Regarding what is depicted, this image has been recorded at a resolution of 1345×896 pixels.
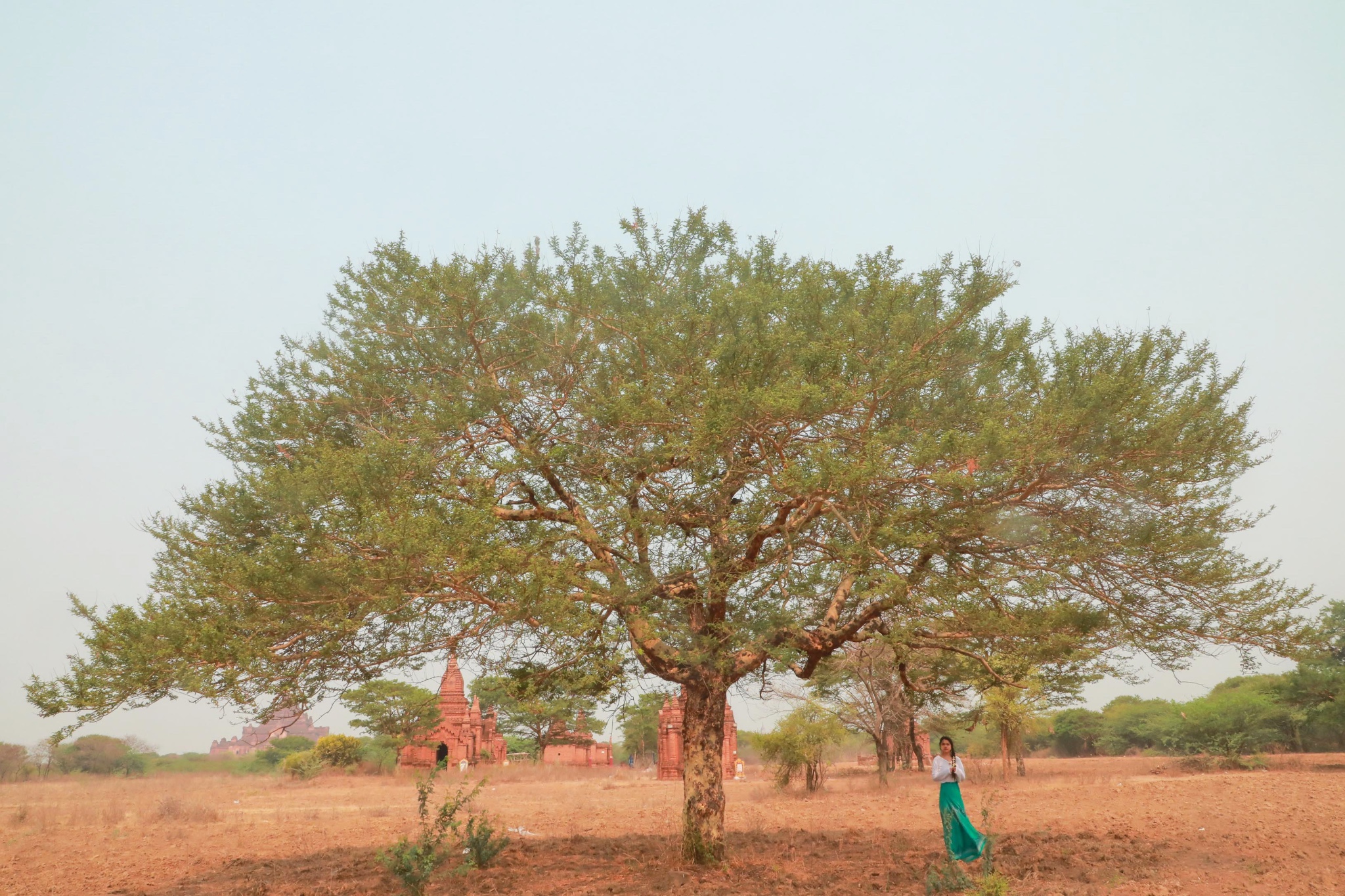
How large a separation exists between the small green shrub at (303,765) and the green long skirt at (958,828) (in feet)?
137

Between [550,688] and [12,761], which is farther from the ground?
[550,688]

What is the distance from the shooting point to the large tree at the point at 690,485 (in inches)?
335

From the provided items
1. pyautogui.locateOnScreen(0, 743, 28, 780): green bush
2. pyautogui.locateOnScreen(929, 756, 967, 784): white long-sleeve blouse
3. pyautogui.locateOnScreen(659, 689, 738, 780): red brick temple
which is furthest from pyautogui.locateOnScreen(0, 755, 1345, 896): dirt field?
pyautogui.locateOnScreen(0, 743, 28, 780): green bush

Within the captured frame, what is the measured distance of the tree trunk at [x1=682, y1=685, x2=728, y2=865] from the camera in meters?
11.2

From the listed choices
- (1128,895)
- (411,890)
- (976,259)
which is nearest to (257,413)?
(411,890)

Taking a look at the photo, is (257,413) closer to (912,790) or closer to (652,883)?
(652,883)

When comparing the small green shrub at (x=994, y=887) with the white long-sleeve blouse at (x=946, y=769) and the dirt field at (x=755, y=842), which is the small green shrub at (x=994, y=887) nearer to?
the white long-sleeve blouse at (x=946, y=769)

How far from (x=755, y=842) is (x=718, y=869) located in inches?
127

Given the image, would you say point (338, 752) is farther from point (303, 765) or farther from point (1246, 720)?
point (1246, 720)

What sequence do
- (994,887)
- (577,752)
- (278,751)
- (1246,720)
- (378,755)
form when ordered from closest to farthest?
(994,887) → (1246,720) → (577,752) → (378,755) → (278,751)

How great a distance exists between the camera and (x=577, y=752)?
5528cm

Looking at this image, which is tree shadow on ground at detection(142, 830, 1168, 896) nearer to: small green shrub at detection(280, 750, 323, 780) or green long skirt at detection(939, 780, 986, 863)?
green long skirt at detection(939, 780, 986, 863)

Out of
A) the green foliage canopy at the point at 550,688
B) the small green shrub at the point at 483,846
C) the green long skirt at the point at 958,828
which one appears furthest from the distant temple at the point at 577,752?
the green long skirt at the point at 958,828

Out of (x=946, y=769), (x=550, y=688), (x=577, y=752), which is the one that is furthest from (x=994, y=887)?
(x=577, y=752)
